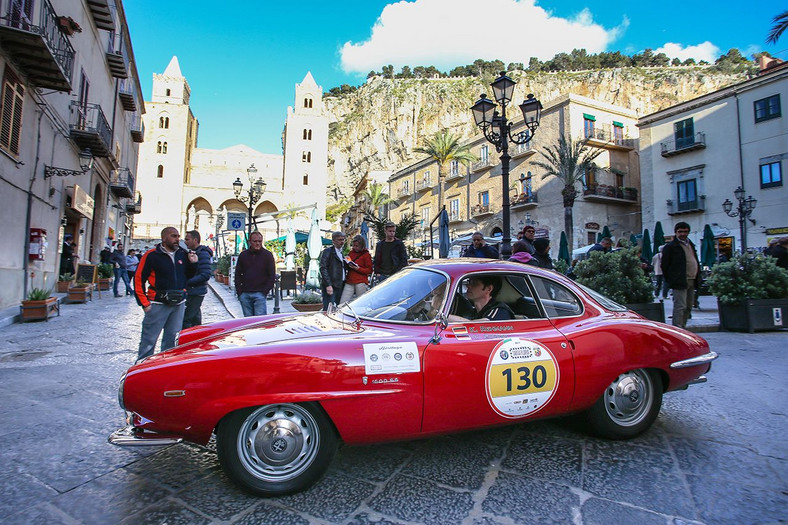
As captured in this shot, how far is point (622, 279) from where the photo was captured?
680 cm

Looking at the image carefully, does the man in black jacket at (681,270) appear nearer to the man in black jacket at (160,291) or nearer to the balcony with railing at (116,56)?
the man in black jacket at (160,291)

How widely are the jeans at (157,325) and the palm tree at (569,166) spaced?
25218 millimetres

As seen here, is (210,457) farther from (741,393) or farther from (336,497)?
(741,393)

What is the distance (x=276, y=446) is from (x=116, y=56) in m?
22.1

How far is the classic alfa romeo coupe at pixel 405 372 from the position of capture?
85.4 inches

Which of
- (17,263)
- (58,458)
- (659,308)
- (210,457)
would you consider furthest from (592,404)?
(17,263)

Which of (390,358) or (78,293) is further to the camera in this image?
(78,293)

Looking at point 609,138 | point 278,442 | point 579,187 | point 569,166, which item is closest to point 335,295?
point 278,442

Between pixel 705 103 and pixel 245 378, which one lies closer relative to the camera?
pixel 245 378

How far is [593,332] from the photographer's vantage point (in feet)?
9.61

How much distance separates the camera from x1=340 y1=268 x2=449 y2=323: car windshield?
279cm

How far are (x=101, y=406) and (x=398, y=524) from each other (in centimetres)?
311

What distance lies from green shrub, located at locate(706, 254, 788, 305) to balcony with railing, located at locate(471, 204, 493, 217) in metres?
26.3

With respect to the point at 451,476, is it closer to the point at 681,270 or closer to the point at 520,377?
the point at 520,377
